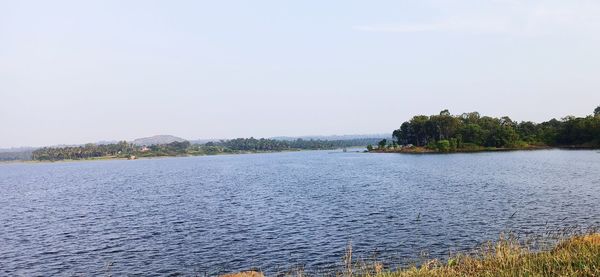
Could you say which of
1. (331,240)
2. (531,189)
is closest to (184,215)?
(331,240)

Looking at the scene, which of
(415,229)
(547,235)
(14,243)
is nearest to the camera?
(547,235)

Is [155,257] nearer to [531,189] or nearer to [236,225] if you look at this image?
[236,225]

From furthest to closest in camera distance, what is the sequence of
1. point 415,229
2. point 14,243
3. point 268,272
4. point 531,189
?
point 531,189, point 14,243, point 415,229, point 268,272

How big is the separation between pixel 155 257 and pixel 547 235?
104 ft

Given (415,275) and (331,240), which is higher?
(415,275)

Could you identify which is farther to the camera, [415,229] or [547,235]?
[415,229]

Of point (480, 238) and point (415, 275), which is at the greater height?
point (415, 275)

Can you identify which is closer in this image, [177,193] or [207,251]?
[207,251]

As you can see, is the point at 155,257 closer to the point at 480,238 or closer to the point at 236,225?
the point at 236,225

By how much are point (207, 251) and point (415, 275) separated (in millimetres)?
22821

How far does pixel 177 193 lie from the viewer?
284 ft

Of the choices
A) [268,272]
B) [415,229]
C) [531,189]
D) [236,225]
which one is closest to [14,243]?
[236,225]

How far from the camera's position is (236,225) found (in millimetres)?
48000

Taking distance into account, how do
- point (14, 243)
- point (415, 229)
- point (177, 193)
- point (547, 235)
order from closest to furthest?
1. point (547, 235)
2. point (415, 229)
3. point (14, 243)
4. point (177, 193)
